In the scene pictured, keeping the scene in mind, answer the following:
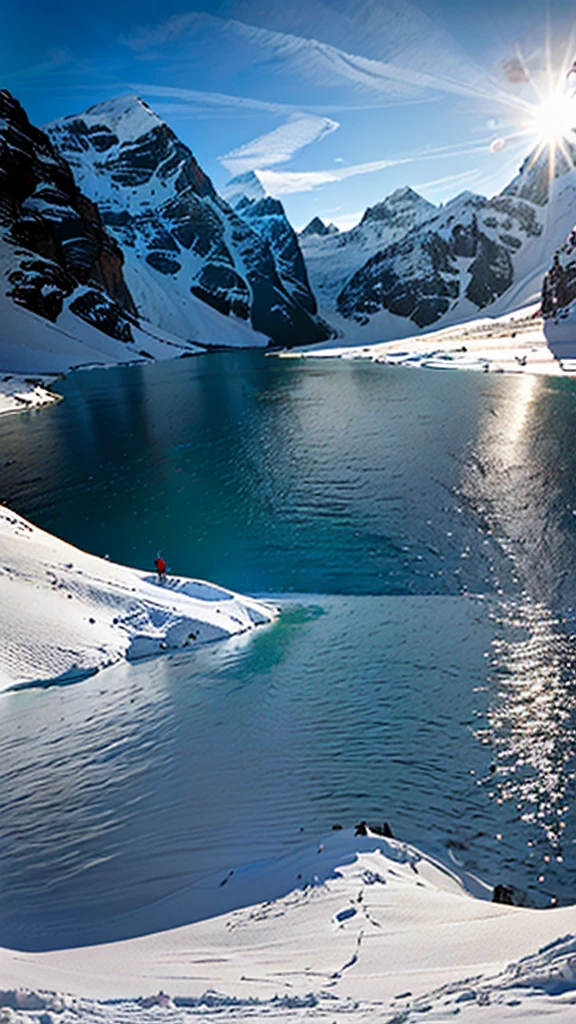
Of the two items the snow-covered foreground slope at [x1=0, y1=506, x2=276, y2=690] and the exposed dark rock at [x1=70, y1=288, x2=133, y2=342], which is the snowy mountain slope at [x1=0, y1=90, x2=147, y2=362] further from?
the snow-covered foreground slope at [x1=0, y1=506, x2=276, y2=690]

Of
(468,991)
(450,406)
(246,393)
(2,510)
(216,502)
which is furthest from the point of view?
(246,393)

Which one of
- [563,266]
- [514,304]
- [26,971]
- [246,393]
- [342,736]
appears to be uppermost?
[514,304]

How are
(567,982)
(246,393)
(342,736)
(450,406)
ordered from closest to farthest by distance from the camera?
(567,982) → (342,736) → (450,406) → (246,393)

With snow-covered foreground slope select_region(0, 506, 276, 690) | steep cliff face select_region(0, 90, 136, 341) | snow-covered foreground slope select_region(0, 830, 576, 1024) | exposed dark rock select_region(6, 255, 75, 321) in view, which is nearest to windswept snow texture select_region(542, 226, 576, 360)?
snow-covered foreground slope select_region(0, 506, 276, 690)

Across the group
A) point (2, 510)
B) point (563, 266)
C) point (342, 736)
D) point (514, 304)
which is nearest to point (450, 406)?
point (2, 510)

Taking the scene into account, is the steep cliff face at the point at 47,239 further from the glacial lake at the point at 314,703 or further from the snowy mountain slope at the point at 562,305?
the glacial lake at the point at 314,703

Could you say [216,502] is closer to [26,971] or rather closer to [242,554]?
[242,554]

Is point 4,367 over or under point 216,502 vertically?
over

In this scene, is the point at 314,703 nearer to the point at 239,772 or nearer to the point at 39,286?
the point at 239,772
